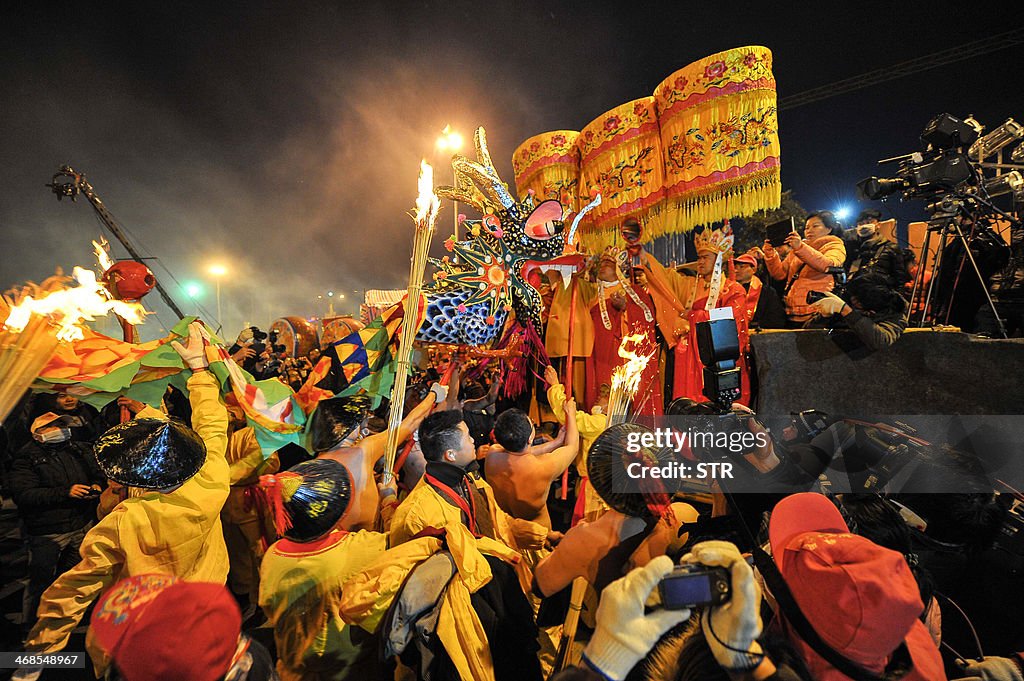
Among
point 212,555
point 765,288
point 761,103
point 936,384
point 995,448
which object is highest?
point 761,103

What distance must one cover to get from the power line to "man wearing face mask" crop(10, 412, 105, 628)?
11723 millimetres

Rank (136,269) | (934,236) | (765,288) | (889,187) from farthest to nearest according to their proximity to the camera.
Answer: (934,236), (765,288), (889,187), (136,269)

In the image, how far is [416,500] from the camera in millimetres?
1883

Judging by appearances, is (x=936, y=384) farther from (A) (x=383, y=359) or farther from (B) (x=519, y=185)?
(B) (x=519, y=185)

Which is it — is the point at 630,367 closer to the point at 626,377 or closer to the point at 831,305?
the point at 626,377

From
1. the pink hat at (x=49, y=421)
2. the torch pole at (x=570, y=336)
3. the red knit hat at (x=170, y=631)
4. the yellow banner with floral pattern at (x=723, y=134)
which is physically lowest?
the red knit hat at (x=170, y=631)

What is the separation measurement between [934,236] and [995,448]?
4869mm

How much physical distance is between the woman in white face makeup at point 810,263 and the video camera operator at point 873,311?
57 cm

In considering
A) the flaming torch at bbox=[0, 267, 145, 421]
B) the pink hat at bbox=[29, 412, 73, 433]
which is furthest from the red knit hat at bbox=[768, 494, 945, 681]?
the pink hat at bbox=[29, 412, 73, 433]

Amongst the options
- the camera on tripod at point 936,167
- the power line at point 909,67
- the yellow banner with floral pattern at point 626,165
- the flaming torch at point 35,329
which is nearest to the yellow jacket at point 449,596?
the flaming torch at point 35,329

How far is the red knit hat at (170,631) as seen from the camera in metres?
0.86

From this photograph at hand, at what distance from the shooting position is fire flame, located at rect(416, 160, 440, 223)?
247 cm

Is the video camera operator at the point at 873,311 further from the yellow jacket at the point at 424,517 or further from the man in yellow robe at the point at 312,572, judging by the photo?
the man in yellow robe at the point at 312,572

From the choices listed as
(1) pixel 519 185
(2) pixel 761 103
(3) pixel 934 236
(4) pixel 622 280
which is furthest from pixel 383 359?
(3) pixel 934 236
